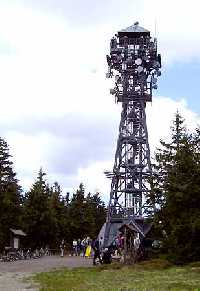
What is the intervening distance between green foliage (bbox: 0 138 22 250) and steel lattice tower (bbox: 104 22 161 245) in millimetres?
11877

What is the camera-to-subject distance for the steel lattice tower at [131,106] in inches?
2763

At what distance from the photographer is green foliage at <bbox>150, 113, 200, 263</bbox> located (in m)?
33.8

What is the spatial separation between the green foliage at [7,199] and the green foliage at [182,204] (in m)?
24.1

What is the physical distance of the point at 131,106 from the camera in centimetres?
7312

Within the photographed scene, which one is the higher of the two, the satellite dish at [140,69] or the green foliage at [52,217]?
the satellite dish at [140,69]

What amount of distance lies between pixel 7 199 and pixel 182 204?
87.1 feet

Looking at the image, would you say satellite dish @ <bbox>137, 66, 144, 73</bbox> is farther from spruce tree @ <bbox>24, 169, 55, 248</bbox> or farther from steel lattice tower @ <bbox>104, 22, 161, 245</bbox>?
spruce tree @ <bbox>24, 169, 55, 248</bbox>

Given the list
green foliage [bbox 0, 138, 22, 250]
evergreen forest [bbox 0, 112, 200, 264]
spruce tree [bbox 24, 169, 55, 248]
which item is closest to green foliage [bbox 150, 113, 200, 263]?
evergreen forest [bbox 0, 112, 200, 264]

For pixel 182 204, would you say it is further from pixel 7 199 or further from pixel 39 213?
pixel 39 213

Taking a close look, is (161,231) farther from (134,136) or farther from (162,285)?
(134,136)

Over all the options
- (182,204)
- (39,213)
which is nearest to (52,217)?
(39,213)

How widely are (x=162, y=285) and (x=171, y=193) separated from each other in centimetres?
1454

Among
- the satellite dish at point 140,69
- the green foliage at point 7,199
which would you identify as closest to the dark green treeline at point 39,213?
the green foliage at point 7,199

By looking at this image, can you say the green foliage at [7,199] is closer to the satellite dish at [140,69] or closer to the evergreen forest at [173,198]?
the evergreen forest at [173,198]
